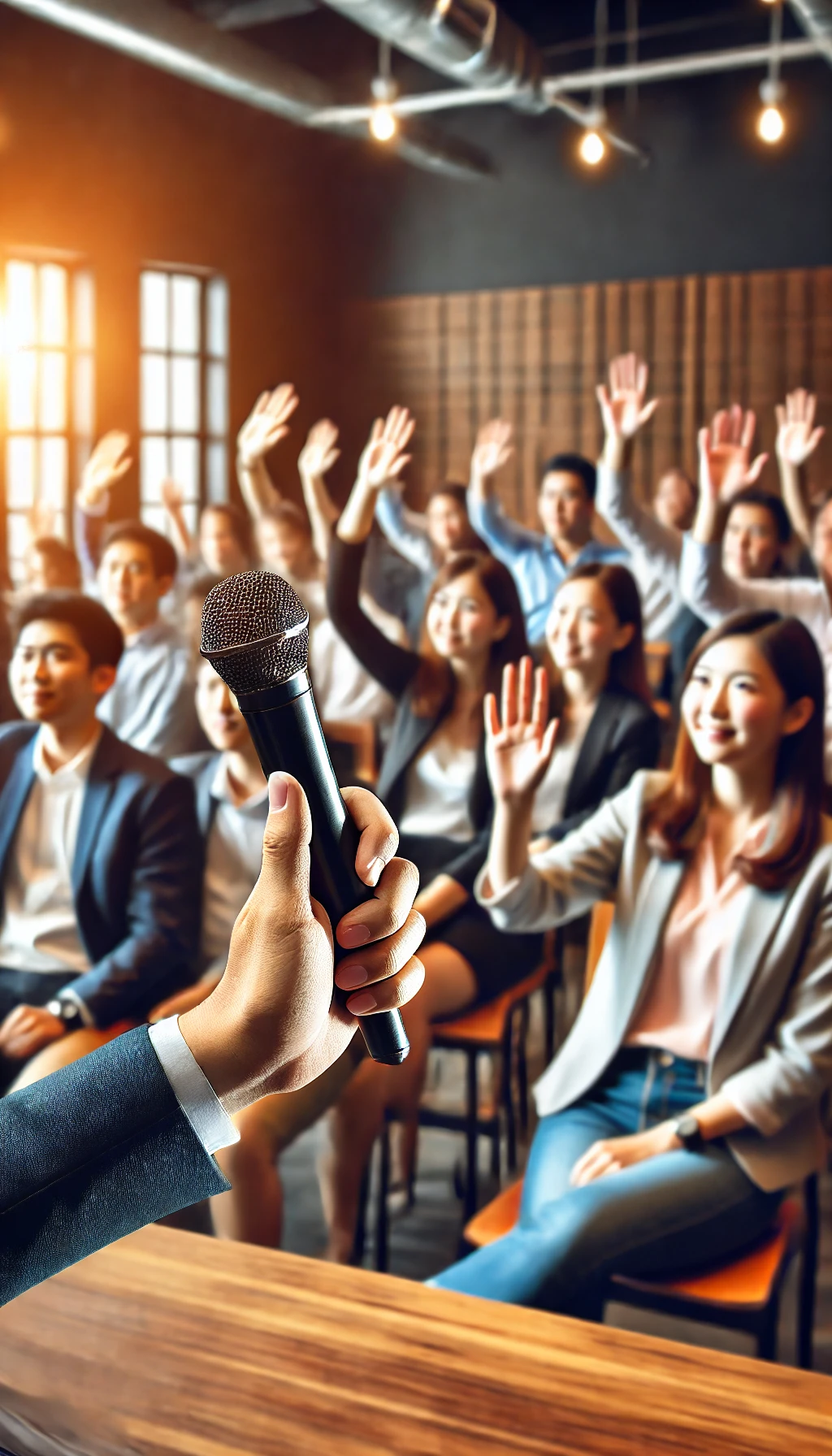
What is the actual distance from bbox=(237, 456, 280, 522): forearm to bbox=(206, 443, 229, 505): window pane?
36mm

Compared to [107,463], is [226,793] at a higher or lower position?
lower

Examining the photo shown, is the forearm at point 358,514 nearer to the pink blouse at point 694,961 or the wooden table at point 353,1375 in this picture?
the pink blouse at point 694,961

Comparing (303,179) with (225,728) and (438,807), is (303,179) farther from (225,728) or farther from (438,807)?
(438,807)

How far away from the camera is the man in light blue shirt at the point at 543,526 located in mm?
2381

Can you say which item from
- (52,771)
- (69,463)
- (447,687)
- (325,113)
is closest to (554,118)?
(325,113)

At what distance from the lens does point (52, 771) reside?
2.83 metres

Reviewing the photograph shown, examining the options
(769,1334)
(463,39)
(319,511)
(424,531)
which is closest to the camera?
(769,1334)

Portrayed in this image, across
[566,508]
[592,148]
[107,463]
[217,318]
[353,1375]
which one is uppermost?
[592,148]

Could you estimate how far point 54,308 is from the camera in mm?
2824

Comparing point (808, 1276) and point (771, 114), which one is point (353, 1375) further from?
point (771, 114)

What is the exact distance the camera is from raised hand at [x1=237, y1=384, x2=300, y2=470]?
2709mm

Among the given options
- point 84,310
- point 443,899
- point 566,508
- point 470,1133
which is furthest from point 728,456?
point 84,310

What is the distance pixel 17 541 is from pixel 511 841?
1.33 m

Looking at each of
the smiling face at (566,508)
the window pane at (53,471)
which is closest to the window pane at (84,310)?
the window pane at (53,471)
